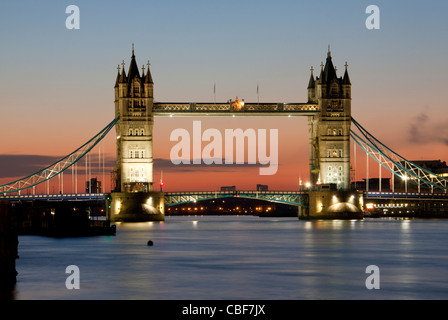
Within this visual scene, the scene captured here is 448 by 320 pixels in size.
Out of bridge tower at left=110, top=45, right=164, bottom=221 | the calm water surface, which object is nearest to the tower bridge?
bridge tower at left=110, top=45, right=164, bottom=221

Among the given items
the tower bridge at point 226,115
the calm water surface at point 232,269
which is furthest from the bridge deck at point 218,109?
the calm water surface at point 232,269

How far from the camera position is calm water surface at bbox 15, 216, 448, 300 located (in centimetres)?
2994

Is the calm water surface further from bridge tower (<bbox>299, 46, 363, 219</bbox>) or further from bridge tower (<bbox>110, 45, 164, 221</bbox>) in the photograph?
bridge tower (<bbox>299, 46, 363, 219</bbox>)

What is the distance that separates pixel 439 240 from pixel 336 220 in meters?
42.0

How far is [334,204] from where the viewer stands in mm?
103875

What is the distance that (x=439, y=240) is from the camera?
64.8 meters

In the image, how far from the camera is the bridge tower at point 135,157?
98500mm

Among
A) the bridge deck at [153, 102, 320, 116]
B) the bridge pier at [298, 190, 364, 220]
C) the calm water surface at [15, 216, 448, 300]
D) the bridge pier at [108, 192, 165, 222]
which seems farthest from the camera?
the bridge pier at [298, 190, 364, 220]

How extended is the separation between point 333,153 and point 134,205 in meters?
24.4

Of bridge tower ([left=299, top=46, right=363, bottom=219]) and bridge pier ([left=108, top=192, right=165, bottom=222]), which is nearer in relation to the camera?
bridge pier ([left=108, top=192, right=165, bottom=222])

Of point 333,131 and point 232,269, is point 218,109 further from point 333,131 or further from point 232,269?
point 232,269

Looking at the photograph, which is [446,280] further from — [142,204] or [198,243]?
[142,204]

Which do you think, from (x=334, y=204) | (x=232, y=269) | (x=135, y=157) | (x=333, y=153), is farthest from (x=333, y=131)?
(x=232, y=269)

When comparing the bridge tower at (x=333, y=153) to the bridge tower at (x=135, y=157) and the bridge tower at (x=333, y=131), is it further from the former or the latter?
the bridge tower at (x=135, y=157)
